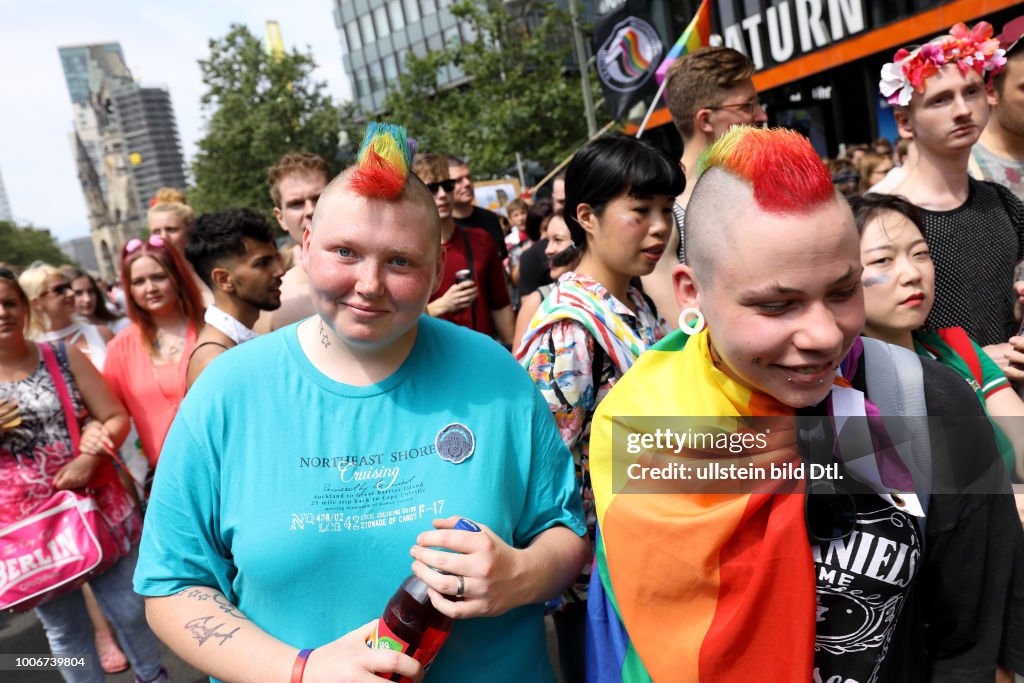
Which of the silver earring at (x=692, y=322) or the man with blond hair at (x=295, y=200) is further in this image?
the man with blond hair at (x=295, y=200)

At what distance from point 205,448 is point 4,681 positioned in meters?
A: 3.03

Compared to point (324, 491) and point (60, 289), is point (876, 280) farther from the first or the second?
point (60, 289)

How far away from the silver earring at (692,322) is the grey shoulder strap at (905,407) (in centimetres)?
33

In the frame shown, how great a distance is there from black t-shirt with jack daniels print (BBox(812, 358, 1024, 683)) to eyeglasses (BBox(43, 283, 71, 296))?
18.6ft

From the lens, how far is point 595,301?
235cm

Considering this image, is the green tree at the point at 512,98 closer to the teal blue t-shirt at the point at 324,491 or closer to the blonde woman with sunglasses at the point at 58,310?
the blonde woman with sunglasses at the point at 58,310

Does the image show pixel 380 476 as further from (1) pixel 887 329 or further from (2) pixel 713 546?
(1) pixel 887 329

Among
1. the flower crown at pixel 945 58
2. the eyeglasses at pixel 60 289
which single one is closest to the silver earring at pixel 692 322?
the flower crown at pixel 945 58

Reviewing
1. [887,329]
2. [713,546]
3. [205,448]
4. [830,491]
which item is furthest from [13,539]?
[887,329]

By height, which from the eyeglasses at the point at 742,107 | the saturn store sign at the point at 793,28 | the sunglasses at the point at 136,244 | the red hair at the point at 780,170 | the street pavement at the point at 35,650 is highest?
the saturn store sign at the point at 793,28

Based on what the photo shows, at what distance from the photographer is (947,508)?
1.40 m

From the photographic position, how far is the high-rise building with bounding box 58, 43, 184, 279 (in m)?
113

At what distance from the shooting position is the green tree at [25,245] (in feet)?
216

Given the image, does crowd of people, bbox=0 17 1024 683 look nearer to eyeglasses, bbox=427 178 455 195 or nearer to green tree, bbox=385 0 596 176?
eyeglasses, bbox=427 178 455 195
